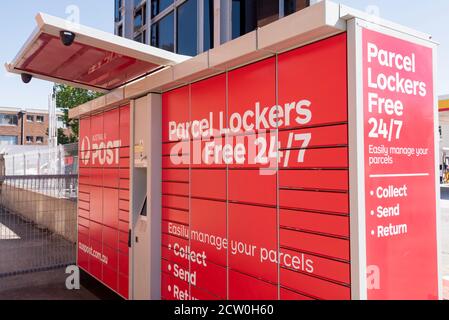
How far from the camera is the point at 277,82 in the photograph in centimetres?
294

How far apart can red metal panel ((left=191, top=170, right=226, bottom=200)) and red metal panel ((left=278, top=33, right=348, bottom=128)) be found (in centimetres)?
89

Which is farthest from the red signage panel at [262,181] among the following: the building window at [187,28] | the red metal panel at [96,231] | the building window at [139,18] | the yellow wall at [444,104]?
the yellow wall at [444,104]

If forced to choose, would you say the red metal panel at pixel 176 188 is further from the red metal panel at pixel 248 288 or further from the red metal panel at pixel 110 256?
the red metal panel at pixel 110 256

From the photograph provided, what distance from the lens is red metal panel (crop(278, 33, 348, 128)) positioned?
2.49 metres

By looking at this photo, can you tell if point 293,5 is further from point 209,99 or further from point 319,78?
point 319,78

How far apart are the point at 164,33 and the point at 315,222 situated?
411 inches

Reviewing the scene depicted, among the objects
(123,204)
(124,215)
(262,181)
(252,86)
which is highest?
(252,86)

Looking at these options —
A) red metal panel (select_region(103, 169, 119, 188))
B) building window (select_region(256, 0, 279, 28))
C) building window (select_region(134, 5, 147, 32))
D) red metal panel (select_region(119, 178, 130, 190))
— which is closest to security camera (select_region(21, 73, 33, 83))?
red metal panel (select_region(103, 169, 119, 188))

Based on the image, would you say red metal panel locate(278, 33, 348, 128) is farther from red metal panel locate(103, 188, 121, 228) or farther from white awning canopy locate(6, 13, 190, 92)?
red metal panel locate(103, 188, 121, 228)

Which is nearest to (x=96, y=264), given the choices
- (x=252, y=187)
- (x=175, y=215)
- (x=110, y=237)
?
(x=110, y=237)

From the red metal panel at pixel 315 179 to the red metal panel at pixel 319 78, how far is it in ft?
1.09

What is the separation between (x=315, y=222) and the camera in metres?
2.65

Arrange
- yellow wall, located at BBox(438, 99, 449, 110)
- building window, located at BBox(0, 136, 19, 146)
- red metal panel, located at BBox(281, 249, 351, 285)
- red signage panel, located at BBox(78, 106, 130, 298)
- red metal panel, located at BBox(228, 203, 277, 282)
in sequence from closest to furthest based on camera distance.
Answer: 1. red metal panel, located at BBox(281, 249, 351, 285)
2. red metal panel, located at BBox(228, 203, 277, 282)
3. red signage panel, located at BBox(78, 106, 130, 298)
4. yellow wall, located at BBox(438, 99, 449, 110)
5. building window, located at BBox(0, 136, 19, 146)

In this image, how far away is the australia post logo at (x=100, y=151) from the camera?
17.3ft
